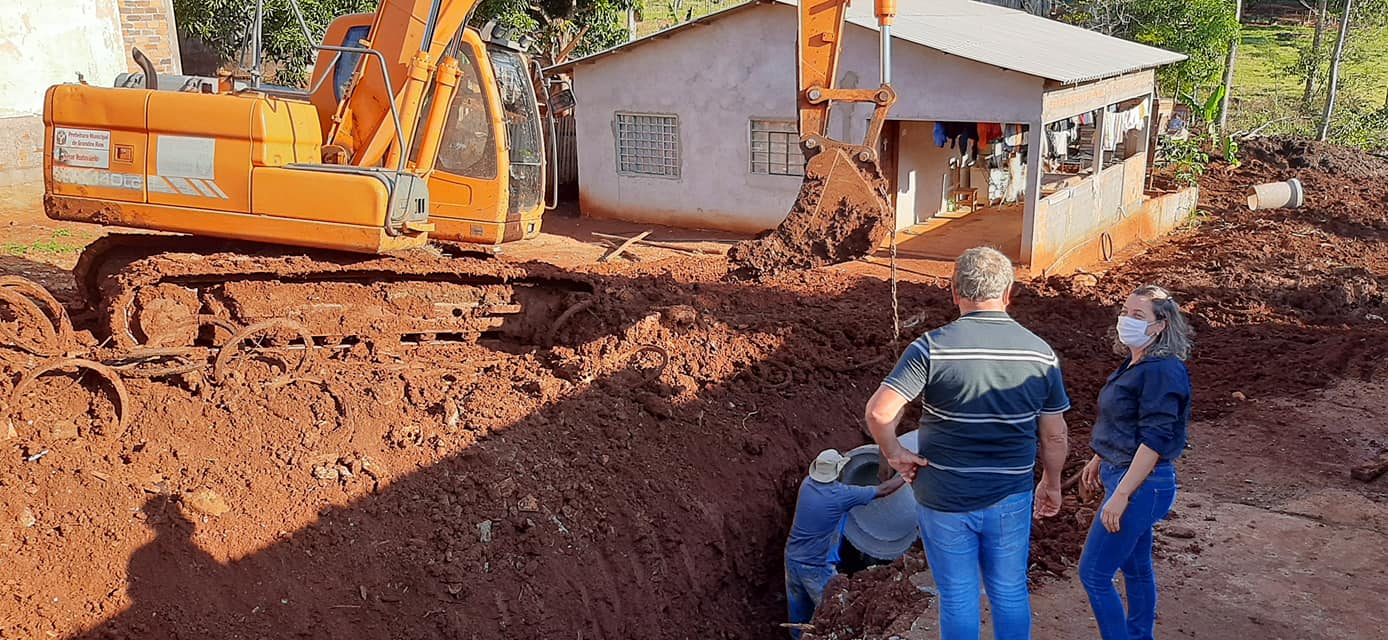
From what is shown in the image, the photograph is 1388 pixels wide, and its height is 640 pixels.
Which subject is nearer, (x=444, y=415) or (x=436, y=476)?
(x=436, y=476)

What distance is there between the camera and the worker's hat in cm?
633

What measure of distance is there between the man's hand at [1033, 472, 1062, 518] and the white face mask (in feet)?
2.20

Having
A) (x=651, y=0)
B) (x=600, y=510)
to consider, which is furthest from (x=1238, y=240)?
(x=651, y=0)

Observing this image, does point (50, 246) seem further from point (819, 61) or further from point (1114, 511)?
point (1114, 511)

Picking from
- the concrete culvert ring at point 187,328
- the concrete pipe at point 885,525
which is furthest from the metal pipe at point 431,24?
the concrete pipe at point 885,525

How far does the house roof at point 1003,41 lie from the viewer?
13539 mm

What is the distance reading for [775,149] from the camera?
52.2ft

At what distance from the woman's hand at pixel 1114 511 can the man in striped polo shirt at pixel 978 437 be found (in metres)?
0.22

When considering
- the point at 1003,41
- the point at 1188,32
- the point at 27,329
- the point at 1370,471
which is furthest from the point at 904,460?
the point at 1188,32

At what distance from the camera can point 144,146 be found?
24.9ft

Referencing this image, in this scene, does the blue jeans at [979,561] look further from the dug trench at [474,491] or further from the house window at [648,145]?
the house window at [648,145]

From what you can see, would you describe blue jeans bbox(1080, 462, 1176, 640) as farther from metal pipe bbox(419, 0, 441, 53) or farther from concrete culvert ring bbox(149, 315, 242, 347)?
concrete culvert ring bbox(149, 315, 242, 347)

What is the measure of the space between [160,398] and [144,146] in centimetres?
208

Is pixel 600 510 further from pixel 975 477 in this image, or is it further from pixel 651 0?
pixel 651 0
